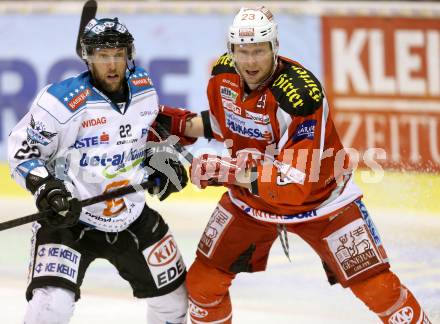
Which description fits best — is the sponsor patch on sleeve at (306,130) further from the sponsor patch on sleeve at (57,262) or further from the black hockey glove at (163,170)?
the sponsor patch on sleeve at (57,262)

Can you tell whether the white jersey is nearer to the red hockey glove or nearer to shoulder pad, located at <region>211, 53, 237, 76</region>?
the red hockey glove

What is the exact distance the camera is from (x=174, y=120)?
452 centimetres

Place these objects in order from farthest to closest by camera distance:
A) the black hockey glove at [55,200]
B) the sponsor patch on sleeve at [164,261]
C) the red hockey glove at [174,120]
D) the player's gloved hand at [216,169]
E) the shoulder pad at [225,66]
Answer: the red hockey glove at [174,120]
the shoulder pad at [225,66]
the sponsor patch on sleeve at [164,261]
the player's gloved hand at [216,169]
the black hockey glove at [55,200]

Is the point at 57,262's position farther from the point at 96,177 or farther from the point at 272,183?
the point at 272,183

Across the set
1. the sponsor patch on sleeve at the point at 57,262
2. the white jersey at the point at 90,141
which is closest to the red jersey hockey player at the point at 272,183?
the white jersey at the point at 90,141

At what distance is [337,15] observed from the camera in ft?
25.7

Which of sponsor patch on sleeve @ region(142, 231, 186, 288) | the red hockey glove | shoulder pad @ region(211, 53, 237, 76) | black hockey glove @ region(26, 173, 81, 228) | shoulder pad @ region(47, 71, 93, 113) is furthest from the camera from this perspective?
the red hockey glove

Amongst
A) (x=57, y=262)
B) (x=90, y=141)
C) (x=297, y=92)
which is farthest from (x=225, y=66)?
(x=57, y=262)

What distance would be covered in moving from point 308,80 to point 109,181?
97cm

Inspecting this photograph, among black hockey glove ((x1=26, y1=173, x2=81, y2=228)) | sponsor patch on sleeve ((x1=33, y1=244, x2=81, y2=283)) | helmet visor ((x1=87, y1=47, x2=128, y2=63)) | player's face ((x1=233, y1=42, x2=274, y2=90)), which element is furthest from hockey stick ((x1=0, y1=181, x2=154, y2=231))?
player's face ((x1=233, y1=42, x2=274, y2=90))

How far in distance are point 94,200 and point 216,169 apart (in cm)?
54

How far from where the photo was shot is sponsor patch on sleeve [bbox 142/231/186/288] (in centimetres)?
425

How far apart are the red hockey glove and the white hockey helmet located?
0.55m

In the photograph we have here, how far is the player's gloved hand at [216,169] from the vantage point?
4.12m
